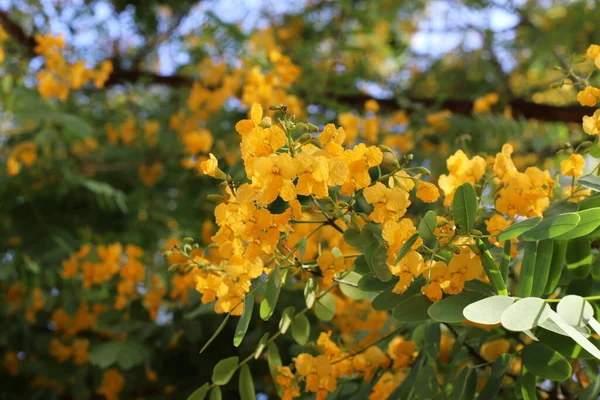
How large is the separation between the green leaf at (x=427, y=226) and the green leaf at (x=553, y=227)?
0.12 metres

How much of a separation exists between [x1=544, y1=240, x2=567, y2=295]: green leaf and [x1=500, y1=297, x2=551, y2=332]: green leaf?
0.54ft

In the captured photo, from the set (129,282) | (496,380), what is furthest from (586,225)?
(129,282)

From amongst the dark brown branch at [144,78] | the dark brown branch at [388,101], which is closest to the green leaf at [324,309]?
the dark brown branch at [388,101]

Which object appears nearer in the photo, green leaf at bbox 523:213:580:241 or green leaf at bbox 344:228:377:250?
green leaf at bbox 523:213:580:241

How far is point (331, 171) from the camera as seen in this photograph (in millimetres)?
910

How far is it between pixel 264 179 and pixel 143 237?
2.11 metres

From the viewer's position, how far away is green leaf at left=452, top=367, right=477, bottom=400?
0.98 m

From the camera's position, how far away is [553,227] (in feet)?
2.89

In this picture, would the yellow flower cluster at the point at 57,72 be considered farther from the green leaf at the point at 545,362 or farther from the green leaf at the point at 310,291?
the green leaf at the point at 545,362

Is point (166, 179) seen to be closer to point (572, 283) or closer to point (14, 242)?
point (14, 242)

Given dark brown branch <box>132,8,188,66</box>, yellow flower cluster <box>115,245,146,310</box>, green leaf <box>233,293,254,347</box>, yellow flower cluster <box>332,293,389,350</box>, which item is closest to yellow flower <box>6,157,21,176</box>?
yellow flower cluster <box>115,245,146,310</box>

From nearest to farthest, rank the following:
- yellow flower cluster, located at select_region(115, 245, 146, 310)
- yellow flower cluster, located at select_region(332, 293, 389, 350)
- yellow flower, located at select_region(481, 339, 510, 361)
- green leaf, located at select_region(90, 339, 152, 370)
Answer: yellow flower, located at select_region(481, 339, 510, 361) → yellow flower cluster, located at select_region(332, 293, 389, 350) → green leaf, located at select_region(90, 339, 152, 370) → yellow flower cluster, located at select_region(115, 245, 146, 310)

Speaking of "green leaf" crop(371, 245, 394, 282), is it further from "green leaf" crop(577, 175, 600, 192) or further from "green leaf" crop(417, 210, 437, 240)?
"green leaf" crop(577, 175, 600, 192)

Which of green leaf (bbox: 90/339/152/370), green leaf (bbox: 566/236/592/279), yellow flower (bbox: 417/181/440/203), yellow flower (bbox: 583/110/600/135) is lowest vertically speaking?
green leaf (bbox: 90/339/152/370)
